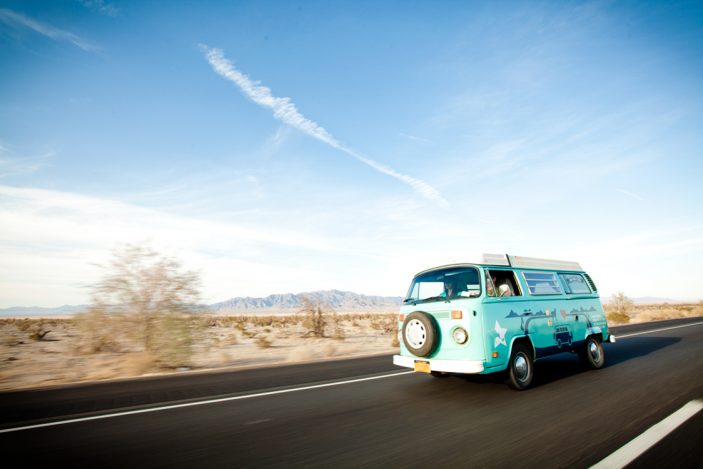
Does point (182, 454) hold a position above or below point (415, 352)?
below

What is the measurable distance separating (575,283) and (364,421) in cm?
678

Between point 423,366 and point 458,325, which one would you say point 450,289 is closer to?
point 458,325

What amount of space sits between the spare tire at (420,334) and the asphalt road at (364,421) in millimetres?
816

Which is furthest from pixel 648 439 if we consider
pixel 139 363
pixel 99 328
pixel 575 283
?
pixel 99 328

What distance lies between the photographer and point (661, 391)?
6.34m

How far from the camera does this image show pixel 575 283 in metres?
9.06

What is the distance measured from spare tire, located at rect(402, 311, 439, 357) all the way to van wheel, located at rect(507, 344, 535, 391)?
4.77 ft

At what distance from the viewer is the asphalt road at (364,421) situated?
3.93 meters

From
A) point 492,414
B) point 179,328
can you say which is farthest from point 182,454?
point 179,328

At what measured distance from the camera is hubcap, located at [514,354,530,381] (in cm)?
683

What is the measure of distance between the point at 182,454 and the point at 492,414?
419 cm

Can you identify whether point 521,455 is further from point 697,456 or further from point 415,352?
point 415,352

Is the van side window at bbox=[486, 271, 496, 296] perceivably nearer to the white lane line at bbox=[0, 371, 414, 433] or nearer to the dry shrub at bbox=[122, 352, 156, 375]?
the white lane line at bbox=[0, 371, 414, 433]

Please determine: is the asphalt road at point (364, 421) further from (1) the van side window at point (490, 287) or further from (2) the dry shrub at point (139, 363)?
(2) the dry shrub at point (139, 363)
